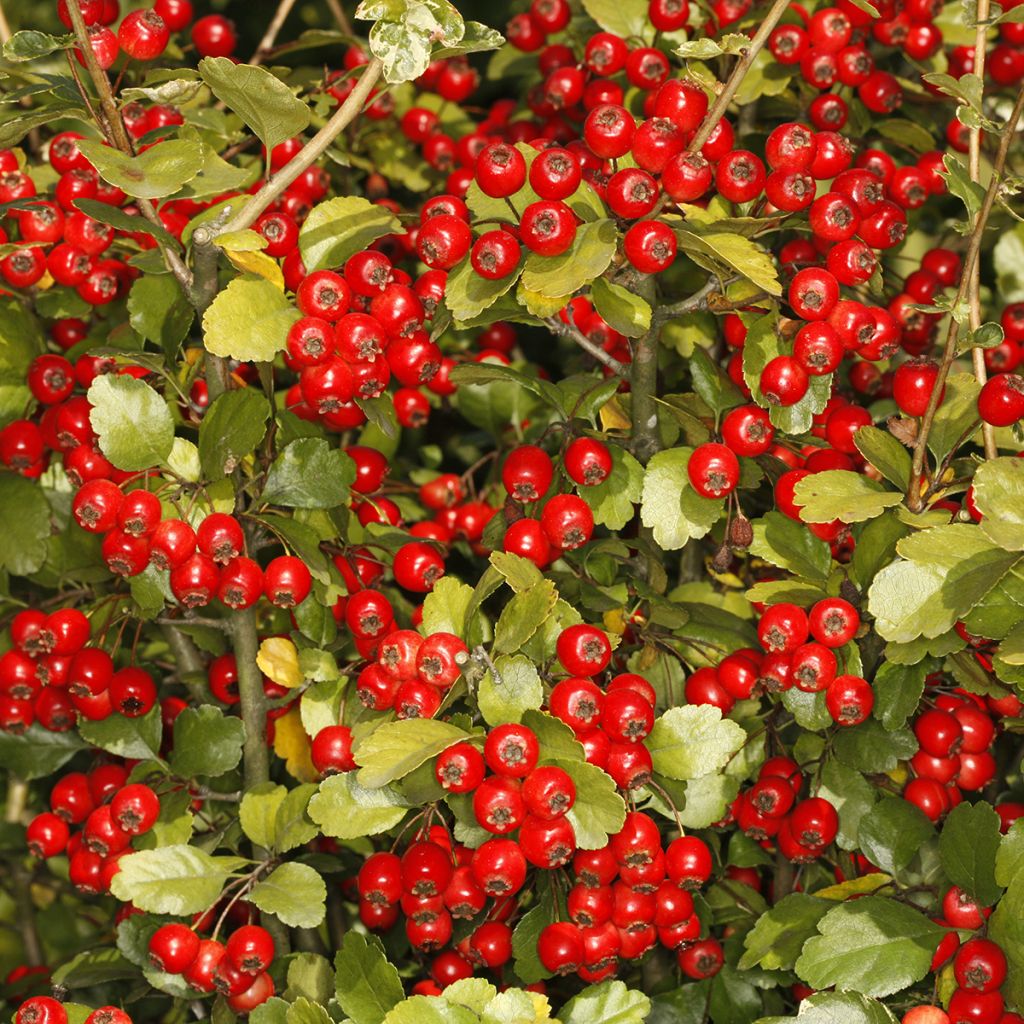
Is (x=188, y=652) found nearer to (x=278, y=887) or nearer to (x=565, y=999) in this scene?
(x=278, y=887)

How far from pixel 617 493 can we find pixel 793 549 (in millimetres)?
211

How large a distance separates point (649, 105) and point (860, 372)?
0.52 metres

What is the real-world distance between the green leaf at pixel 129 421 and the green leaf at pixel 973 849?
0.95 m

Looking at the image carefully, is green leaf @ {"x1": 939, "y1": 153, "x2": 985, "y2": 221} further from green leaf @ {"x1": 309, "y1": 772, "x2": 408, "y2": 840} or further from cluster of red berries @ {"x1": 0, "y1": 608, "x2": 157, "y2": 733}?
cluster of red berries @ {"x1": 0, "y1": 608, "x2": 157, "y2": 733}

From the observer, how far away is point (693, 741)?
1423 mm

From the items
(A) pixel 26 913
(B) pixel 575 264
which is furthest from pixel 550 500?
(A) pixel 26 913

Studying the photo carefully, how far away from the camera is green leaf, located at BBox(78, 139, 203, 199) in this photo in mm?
1282

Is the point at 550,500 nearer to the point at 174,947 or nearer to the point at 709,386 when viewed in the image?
the point at 709,386

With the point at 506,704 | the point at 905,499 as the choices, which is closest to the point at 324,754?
the point at 506,704

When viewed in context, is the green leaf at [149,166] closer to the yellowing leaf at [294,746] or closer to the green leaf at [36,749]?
the green leaf at [36,749]

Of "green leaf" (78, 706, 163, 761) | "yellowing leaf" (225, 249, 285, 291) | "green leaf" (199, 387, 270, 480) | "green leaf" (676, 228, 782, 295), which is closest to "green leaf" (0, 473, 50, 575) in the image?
"green leaf" (78, 706, 163, 761)

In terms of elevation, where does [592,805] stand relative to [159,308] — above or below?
below

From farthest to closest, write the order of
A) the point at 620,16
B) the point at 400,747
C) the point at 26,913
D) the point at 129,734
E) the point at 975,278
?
the point at 26,913, the point at 620,16, the point at 129,734, the point at 975,278, the point at 400,747

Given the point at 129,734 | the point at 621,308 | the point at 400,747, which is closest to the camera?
the point at 400,747
